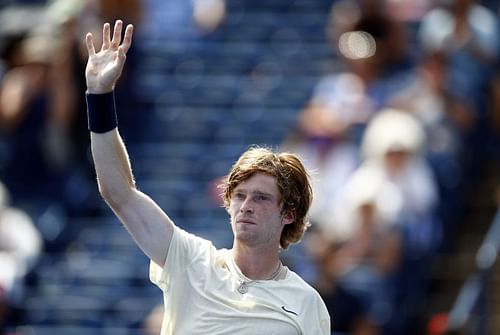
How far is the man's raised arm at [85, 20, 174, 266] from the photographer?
5.28 m

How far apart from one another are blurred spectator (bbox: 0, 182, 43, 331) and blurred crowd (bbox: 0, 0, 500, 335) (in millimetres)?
12

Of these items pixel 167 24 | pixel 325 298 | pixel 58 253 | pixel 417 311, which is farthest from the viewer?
pixel 167 24

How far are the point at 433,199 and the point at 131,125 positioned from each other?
109 inches

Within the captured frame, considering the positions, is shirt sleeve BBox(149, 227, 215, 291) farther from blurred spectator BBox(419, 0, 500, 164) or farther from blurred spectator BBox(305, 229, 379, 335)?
blurred spectator BBox(419, 0, 500, 164)

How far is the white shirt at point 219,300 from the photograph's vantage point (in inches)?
208

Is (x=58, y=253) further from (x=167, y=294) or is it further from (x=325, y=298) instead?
(x=167, y=294)

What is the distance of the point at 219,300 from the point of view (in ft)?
17.5

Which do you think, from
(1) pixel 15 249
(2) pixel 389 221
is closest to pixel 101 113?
(2) pixel 389 221

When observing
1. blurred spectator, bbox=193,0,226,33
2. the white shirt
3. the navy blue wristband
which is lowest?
the white shirt

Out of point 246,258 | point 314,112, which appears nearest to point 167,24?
point 314,112

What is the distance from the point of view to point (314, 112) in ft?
36.2

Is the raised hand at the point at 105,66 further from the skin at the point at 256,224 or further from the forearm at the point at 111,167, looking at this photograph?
the skin at the point at 256,224

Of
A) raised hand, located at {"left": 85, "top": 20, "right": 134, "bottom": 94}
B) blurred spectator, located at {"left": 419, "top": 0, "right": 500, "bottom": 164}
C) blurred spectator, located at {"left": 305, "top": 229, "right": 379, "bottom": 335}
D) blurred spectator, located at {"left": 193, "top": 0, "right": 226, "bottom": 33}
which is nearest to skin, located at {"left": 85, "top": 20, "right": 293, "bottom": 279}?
raised hand, located at {"left": 85, "top": 20, "right": 134, "bottom": 94}

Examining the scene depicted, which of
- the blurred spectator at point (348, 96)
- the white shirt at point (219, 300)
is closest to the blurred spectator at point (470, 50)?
the blurred spectator at point (348, 96)
